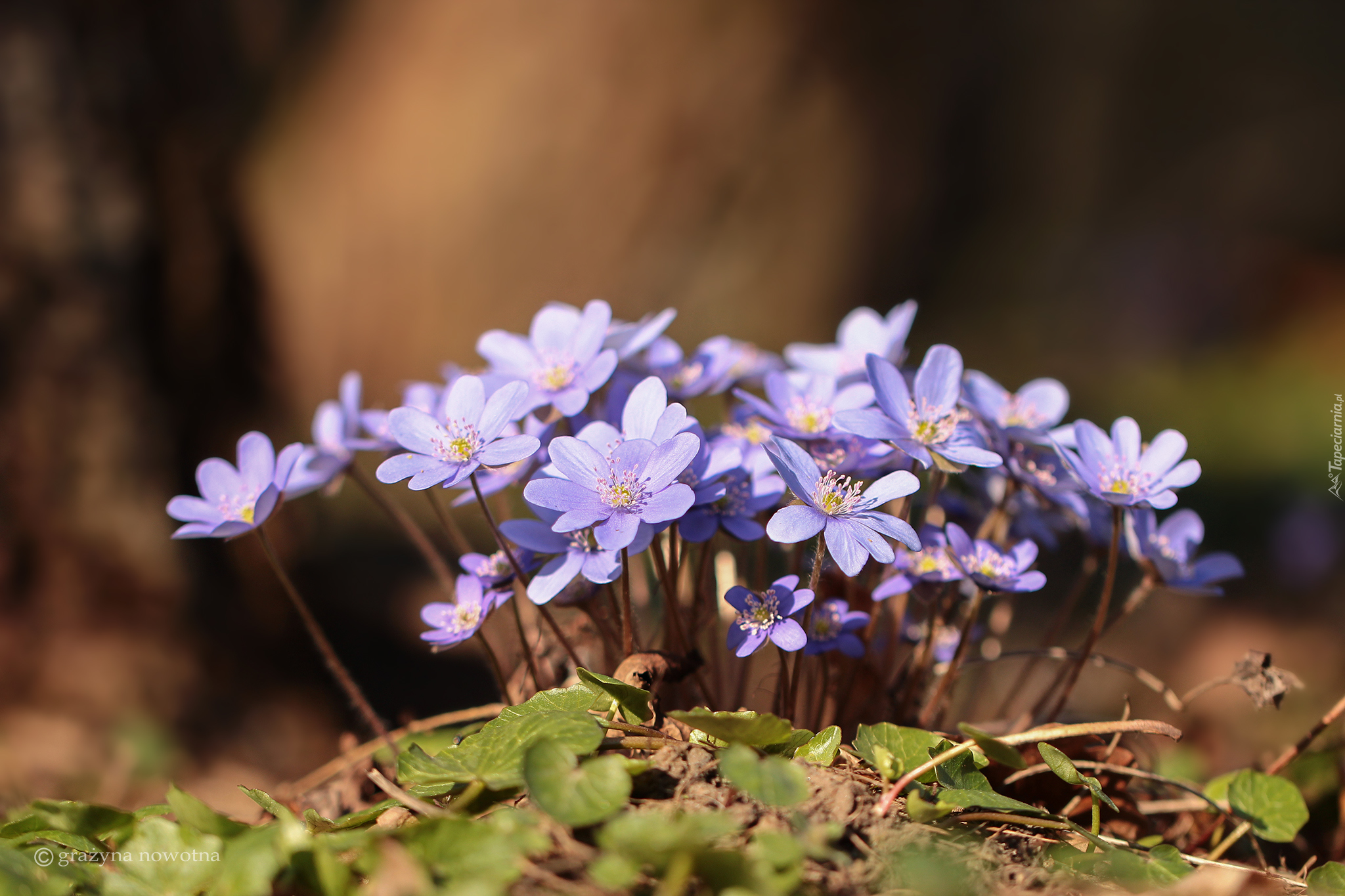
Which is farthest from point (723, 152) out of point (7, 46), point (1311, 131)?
point (1311, 131)

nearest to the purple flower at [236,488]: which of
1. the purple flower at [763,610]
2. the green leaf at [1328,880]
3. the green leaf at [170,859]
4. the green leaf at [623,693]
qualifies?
the green leaf at [170,859]

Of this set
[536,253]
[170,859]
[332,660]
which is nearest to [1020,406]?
[332,660]

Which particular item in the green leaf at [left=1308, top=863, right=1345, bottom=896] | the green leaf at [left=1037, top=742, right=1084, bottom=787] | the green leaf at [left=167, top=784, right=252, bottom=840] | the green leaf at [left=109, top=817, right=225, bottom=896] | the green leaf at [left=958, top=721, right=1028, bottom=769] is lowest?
the green leaf at [left=1308, top=863, right=1345, bottom=896]

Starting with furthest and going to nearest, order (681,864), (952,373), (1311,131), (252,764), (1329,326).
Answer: (1311,131) < (1329,326) < (252,764) < (952,373) < (681,864)

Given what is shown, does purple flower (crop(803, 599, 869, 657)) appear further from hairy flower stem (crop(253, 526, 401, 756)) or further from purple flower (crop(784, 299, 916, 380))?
hairy flower stem (crop(253, 526, 401, 756))

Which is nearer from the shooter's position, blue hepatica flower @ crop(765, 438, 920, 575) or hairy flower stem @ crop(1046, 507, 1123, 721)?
blue hepatica flower @ crop(765, 438, 920, 575)

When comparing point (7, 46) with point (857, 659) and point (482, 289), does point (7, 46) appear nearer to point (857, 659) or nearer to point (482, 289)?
point (857, 659)

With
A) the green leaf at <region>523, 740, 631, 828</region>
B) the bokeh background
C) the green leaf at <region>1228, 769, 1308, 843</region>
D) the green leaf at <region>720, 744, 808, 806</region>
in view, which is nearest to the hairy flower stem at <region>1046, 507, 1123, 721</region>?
the green leaf at <region>1228, 769, 1308, 843</region>

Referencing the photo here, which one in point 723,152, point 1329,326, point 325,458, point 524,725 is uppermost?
point 723,152
